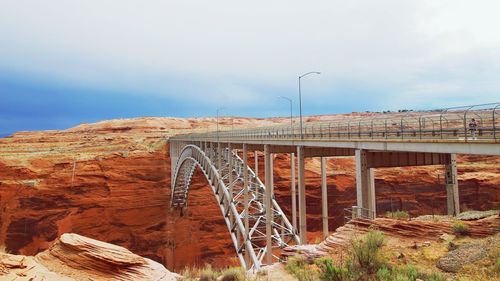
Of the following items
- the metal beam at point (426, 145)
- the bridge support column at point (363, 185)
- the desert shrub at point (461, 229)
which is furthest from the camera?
the bridge support column at point (363, 185)

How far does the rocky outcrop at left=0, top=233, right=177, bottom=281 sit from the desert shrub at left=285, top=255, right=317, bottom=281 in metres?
4.11

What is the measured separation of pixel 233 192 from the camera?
3098 centimetres

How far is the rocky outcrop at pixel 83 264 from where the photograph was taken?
10.8m

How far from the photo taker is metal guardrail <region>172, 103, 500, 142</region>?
10.3 meters

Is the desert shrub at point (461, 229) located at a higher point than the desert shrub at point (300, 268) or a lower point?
higher

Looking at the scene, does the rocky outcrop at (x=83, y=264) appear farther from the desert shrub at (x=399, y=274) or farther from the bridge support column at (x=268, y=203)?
the bridge support column at (x=268, y=203)

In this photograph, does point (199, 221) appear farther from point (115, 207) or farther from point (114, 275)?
point (114, 275)

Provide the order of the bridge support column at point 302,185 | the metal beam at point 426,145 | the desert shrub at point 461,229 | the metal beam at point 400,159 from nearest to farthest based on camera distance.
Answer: the metal beam at point 426,145 → the desert shrub at point 461,229 → the metal beam at point 400,159 → the bridge support column at point 302,185

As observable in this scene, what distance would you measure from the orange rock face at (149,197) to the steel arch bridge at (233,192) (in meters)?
3.35

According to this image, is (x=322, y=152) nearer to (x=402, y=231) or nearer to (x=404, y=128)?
(x=404, y=128)

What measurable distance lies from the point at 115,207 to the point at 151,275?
3513 cm

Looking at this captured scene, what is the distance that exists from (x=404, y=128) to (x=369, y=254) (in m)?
8.05

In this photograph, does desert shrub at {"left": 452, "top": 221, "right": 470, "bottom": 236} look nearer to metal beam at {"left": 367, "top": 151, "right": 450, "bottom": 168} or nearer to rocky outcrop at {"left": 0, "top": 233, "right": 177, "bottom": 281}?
metal beam at {"left": 367, "top": 151, "right": 450, "bottom": 168}

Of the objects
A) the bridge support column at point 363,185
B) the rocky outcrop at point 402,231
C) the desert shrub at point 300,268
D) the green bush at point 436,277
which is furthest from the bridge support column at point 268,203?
the green bush at point 436,277
